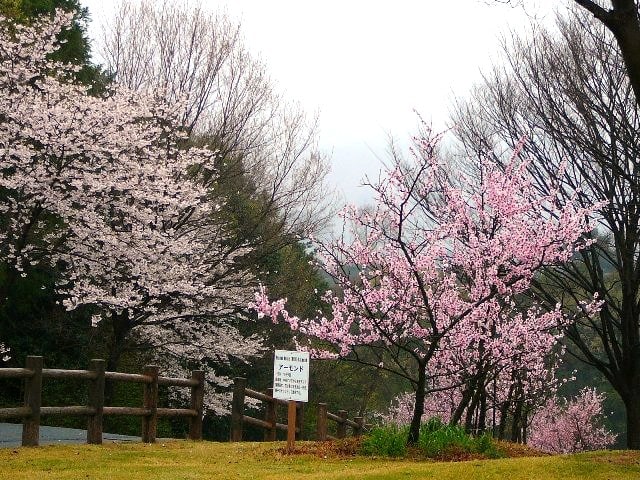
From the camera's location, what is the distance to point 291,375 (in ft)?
38.2

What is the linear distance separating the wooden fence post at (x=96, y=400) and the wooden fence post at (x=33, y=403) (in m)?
0.99

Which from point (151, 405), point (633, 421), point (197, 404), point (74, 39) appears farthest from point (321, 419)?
point (74, 39)

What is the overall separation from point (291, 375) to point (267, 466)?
1731mm

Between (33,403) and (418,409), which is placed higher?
(418,409)

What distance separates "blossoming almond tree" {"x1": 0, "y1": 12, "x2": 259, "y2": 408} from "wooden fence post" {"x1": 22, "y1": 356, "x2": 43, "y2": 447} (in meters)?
5.48

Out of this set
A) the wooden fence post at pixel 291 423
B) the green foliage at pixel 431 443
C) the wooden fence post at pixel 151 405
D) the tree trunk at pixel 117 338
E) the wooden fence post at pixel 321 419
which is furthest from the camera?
the tree trunk at pixel 117 338

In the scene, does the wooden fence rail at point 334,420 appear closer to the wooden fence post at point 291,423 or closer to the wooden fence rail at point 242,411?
the wooden fence rail at point 242,411

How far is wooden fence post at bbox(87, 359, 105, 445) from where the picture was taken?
1218 centimetres

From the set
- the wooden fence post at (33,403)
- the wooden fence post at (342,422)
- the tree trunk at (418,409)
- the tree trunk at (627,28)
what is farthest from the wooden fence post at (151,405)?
the tree trunk at (627,28)

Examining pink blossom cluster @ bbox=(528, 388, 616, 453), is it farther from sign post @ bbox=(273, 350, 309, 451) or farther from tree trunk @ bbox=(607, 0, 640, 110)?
tree trunk @ bbox=(607, 0, 640, 110)

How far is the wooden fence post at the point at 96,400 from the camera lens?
1218cm

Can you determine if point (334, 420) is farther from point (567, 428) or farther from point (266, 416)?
point (567, 428)

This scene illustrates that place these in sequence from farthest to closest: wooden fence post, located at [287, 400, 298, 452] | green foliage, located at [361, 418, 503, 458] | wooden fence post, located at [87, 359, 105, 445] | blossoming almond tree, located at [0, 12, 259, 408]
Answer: blossoming almond tree, located at [0, 12, 259, 408]
wooden fence post, located at [87, 359, 105, 445]
wooden fence post, located at [287, 400, 298, 452]
green foliage, located at [361, 418, 503, 458]

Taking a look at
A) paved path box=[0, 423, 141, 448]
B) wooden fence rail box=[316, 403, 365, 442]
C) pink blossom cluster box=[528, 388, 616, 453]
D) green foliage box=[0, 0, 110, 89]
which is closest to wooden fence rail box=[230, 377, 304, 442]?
wooden fence rail box=[316, 403, 365, 442]
